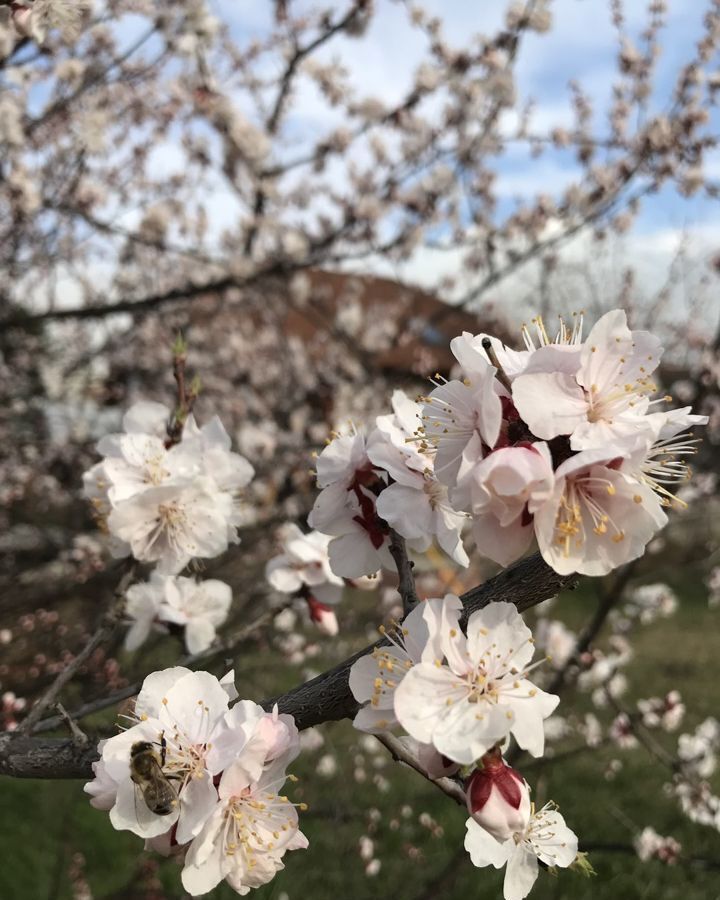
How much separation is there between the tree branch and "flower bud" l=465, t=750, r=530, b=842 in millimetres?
178

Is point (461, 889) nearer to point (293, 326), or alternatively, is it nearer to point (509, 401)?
point (509, 401)

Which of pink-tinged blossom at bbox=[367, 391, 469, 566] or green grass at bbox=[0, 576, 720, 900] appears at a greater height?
pink-tinged blossom at bbox=[367, 391, 469, 566]

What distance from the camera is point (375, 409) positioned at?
21.2 feet

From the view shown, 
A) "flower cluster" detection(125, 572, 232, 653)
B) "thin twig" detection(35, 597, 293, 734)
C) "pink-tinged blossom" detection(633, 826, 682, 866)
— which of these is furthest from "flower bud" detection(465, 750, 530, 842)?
"pink-tinged blossom" detection(633, 826, 682, 866)

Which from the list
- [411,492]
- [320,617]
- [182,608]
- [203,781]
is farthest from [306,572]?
[203,781]

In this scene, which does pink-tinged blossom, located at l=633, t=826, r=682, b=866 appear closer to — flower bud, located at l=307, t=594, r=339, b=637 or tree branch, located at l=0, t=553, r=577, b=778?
flower bud, located at l=307, t=594, r=339, b=637

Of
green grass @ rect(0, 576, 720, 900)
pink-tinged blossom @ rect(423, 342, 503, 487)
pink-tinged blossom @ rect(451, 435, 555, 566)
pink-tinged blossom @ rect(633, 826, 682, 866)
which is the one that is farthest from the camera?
green grass @ rect(0, 576, 720, 900)

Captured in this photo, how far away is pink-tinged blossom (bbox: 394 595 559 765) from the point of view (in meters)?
0.85

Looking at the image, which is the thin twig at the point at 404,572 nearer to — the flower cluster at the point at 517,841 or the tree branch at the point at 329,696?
the tree branch at the point at 329,696

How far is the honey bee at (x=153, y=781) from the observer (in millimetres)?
932

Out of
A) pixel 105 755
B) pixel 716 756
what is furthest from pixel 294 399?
pixel 105 755

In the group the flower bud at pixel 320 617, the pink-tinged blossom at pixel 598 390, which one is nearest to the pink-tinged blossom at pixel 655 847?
the flower bud at pixel 320 617

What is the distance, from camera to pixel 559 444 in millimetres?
909

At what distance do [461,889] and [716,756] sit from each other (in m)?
1.91
